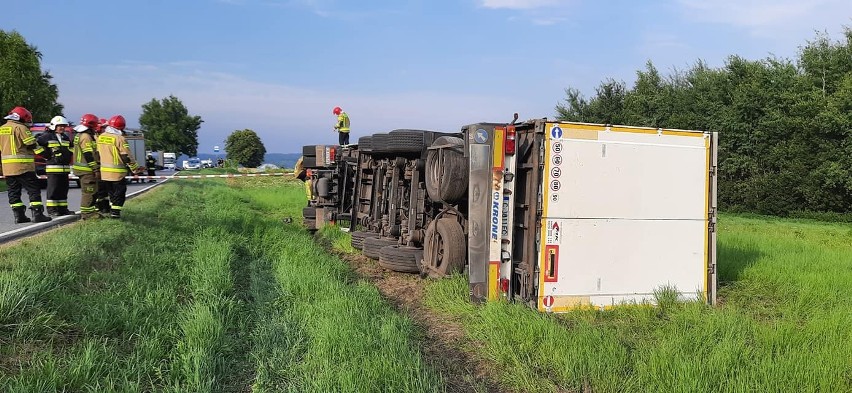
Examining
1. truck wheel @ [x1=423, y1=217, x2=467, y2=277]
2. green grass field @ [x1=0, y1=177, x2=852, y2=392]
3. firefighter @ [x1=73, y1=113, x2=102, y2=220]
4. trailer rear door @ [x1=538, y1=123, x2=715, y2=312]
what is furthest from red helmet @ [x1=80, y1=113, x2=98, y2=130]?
trailer rear door @ [x1=538, y1=123, x2=715, y2=312]

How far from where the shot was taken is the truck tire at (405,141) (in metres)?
7.02

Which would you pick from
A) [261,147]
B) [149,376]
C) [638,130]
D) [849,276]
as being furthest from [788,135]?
[261,147]

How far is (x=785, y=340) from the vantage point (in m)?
3.83

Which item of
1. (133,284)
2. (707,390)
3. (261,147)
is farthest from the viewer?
(261,147)

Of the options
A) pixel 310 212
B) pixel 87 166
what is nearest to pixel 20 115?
pixel 87 166

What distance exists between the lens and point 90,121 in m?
8.15

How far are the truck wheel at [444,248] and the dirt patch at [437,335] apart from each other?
0.31m

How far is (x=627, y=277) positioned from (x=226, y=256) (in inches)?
168

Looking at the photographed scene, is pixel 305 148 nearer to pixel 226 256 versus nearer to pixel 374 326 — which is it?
pixel 226 256

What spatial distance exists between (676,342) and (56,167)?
8461 mm

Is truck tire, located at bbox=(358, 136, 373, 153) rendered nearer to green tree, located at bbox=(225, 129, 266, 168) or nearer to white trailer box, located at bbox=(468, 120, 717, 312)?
white trailer box, located at bbox=(468, 120, 717, 312)

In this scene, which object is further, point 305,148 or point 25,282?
point 305,148

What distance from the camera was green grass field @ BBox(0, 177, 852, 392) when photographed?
123 inches

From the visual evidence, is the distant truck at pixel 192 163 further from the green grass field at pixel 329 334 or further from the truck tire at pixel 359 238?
the green grass field at pixel 329 334
